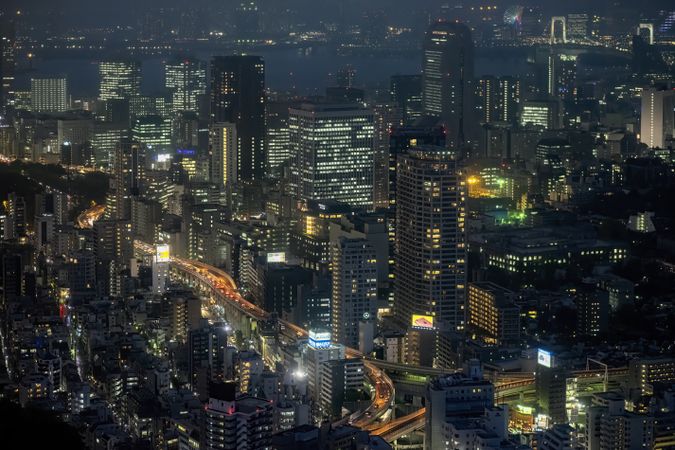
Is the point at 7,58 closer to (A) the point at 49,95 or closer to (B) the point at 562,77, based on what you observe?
(A) the point at 49,95

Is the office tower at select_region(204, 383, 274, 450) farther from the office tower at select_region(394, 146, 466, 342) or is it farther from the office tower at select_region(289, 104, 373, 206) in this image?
the office tower at select_region(289, 104, 373, 206)

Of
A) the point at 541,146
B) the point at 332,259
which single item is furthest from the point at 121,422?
the point at 541,146

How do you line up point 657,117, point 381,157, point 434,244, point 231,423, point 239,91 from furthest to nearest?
point 657,117, point 239,91, point 381,157, point 434,244, point 231,423

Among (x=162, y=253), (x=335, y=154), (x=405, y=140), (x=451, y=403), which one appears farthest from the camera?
(x=335, y=154)

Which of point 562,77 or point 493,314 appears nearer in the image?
point 493,314

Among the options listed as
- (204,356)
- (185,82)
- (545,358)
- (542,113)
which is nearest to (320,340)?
(204,356)

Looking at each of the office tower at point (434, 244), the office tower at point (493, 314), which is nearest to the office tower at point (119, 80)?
the office tower at point (434, 244)

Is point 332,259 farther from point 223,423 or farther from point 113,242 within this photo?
point 223,423
